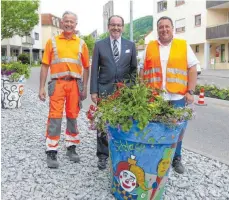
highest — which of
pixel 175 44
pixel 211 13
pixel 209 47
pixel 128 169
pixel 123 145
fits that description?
pixel 211 13

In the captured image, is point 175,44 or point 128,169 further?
point 175,44

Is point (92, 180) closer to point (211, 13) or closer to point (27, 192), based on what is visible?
point (27, 192)

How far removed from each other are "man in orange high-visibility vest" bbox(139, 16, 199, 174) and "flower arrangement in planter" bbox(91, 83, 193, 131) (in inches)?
26.9

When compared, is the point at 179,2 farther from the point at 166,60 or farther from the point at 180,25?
the point at 166,60

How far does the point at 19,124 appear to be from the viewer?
719cm

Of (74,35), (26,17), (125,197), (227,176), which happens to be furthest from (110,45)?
(26,17)

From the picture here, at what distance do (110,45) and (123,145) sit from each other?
1.56m

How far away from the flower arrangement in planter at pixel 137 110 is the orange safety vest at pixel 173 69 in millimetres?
675

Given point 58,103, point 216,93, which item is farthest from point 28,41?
point 58,103

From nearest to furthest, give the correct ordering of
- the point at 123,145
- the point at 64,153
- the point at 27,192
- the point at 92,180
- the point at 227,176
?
1. the point at 123,145
2. the point at 27,192
3. the point at 92,180
4. the point at 227,176
5. the point at 64,153

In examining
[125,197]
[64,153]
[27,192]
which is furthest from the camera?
[64,153]

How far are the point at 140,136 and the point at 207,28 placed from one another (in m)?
33.8

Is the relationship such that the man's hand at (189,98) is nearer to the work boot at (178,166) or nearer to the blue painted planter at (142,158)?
the work boot at (178,166)

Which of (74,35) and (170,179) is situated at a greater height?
(74,35)
